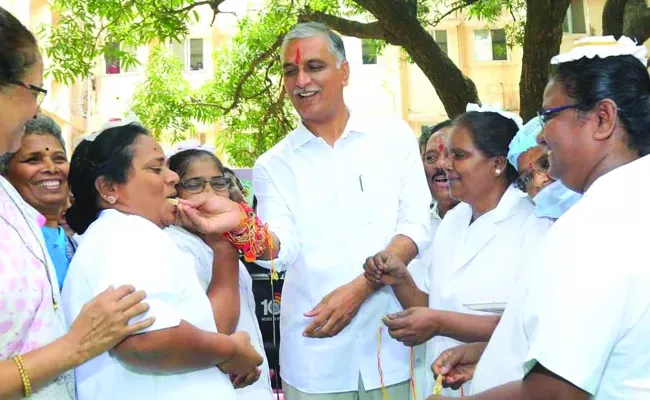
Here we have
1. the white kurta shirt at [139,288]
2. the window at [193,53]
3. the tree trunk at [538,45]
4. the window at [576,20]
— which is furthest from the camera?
the window at [193,53]

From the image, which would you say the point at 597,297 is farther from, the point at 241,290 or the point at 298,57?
the point at 298,57

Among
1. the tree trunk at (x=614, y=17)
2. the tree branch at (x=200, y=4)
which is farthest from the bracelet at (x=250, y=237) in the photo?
the tree trunk at (x=614, y=17)

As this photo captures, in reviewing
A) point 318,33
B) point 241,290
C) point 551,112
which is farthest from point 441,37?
point 551,112

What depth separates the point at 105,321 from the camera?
2.06 meters

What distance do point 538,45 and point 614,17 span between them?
1.69 meters

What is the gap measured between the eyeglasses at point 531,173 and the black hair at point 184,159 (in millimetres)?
1359

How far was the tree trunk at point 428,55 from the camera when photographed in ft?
24.4

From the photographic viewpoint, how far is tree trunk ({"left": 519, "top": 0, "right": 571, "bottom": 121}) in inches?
267

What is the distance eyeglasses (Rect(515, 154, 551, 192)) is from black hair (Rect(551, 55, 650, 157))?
102 centimetres

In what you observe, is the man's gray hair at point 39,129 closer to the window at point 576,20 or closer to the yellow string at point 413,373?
the yellow string at point 413,373

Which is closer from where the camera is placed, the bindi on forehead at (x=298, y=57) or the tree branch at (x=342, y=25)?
the bindi on forehead at (x=298, y=57)

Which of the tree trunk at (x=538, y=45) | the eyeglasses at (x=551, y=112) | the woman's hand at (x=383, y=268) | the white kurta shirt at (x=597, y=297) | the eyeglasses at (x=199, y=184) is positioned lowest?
the woman's hand at (x=383, y=268)

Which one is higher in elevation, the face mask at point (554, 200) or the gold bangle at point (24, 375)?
the face mask at point (554, 200)

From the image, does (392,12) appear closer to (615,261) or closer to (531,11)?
(531,11)
